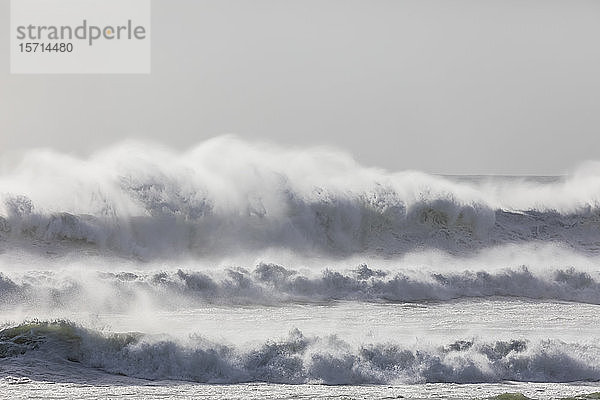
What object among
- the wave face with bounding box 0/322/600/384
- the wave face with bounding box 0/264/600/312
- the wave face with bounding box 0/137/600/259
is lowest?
the wave face with bounding box 0/322/600/384

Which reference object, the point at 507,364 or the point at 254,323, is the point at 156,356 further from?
the point at 507,364

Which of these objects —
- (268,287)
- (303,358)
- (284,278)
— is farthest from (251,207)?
(303,358)

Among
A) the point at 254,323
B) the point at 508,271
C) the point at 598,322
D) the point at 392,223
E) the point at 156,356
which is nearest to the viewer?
the point at 156,356

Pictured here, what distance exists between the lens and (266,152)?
2827cm

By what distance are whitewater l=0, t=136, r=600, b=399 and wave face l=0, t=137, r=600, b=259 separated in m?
0.07

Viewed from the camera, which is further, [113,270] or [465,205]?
[465,205]

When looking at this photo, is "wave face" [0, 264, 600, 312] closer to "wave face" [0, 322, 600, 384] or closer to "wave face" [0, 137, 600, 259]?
"wave face" [0, 322, 600, 384]

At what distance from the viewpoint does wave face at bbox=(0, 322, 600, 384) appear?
1252cm

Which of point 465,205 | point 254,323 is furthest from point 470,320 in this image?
point 465,205

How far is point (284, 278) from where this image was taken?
60.8ft

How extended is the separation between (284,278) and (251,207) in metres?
5.92

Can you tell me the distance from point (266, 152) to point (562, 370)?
16.7 meters

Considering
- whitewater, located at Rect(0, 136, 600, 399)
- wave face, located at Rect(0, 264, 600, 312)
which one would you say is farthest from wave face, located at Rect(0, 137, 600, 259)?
wave face, located at Rect(0, 264, 600, 312)

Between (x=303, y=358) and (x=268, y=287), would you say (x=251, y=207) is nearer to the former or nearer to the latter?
(x=268, y=287)
